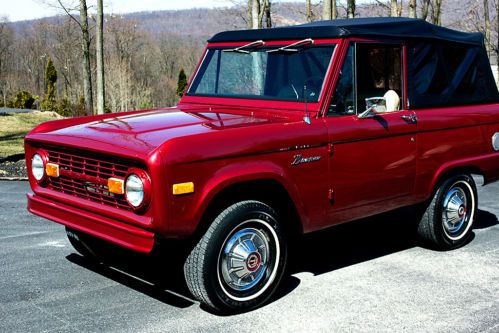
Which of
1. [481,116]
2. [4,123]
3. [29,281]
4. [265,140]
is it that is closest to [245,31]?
[265,140]

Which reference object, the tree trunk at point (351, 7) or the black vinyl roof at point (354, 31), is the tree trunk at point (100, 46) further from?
the black vinyl roof at point (354, 31)

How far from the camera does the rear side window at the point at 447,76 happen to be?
6172 mm

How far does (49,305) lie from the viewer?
4.84 metres

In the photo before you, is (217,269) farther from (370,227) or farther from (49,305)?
(370,227)

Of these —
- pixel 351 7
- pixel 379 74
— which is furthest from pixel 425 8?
pixel 379 74

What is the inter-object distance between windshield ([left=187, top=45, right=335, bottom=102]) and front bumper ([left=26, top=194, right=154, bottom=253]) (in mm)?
1870

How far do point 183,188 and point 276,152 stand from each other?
2.86ft

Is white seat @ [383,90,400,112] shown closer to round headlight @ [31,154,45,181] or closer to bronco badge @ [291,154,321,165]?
bronco badge @ [291,154,321,165]

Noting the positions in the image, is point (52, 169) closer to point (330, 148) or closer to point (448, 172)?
point (330, 148)

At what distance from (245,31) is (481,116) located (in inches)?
103

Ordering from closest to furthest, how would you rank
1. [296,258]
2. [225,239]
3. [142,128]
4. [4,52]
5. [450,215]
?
[225,239] < [142,128] < [296,258] < [450,215] < [4,52]

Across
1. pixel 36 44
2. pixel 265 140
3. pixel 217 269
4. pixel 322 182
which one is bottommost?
pixel 217 269

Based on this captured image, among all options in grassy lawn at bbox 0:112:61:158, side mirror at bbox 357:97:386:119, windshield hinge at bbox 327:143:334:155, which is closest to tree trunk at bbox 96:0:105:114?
grassy lawn at bbox 0:112:61:158

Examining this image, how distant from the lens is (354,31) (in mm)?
5531
